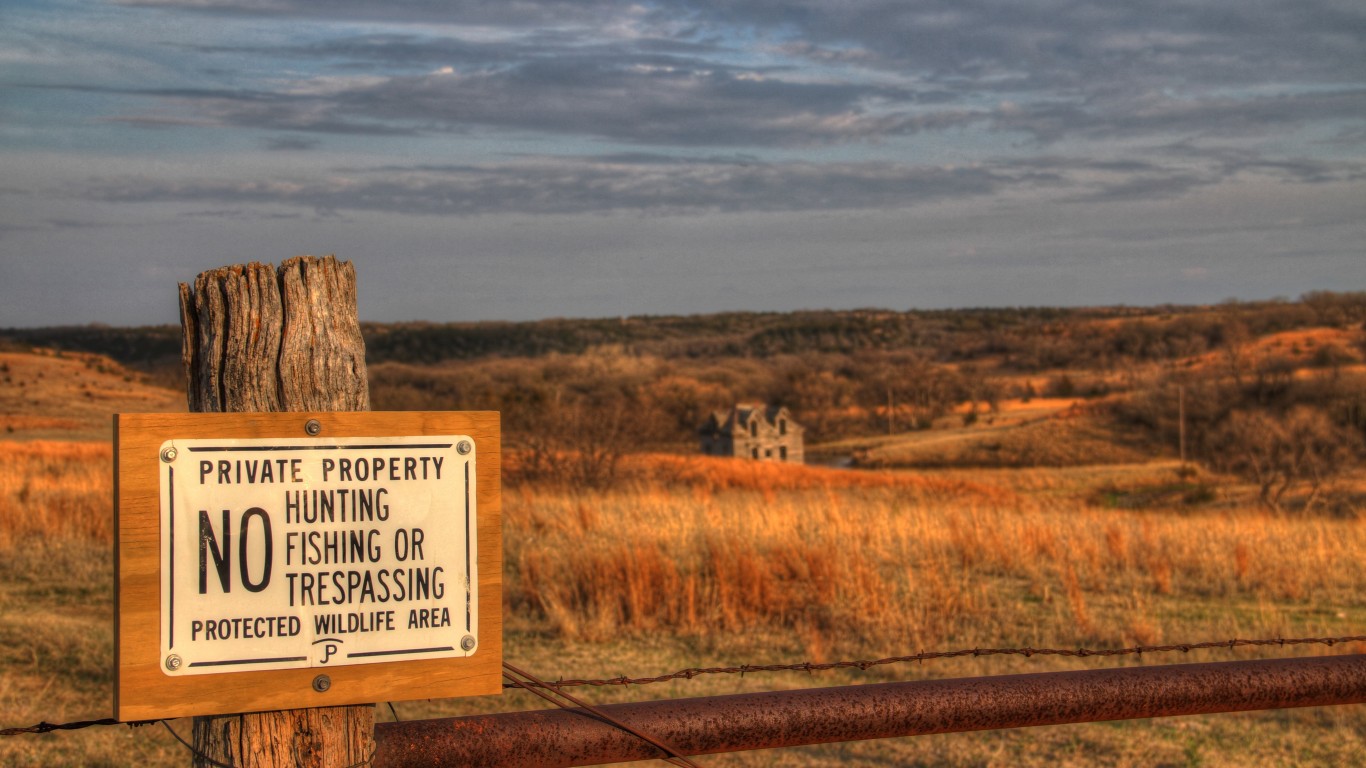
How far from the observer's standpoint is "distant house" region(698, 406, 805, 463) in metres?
42.1

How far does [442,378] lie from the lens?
54438 millimetres

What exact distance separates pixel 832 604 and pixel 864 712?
22.4 ft

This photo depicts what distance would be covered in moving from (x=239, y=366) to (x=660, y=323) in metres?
141

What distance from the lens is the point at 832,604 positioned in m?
8.91

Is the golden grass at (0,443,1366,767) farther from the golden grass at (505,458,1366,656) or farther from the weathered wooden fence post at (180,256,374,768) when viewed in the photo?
the weathered wooden fence post at (180,256,374,768)

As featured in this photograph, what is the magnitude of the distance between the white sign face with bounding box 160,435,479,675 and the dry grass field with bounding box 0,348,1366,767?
4284 mm

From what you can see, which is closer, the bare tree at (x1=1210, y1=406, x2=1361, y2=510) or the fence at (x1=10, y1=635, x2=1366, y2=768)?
the fence at (x1=10, y1=635, x2=1366, y2=768)

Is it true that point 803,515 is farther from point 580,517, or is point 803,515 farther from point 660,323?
point 660,323

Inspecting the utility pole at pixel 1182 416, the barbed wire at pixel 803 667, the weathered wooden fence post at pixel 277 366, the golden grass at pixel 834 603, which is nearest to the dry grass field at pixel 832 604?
the golden grass at pixel 834 603

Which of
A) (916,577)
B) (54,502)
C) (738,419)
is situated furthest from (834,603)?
(738,419)

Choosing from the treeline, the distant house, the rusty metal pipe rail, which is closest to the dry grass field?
the rusty metal pipe rail

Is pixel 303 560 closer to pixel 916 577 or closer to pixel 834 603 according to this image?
pixel 834 603

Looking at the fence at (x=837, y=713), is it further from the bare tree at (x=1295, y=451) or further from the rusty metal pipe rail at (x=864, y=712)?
the bare tree at (x=1295, y=451)

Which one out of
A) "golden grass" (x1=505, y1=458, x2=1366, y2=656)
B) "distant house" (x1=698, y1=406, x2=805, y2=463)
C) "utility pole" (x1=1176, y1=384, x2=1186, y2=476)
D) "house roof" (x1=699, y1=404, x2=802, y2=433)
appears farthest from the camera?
"utility pole" (x1=1176, y1=384, x2=1186, y2=476)
